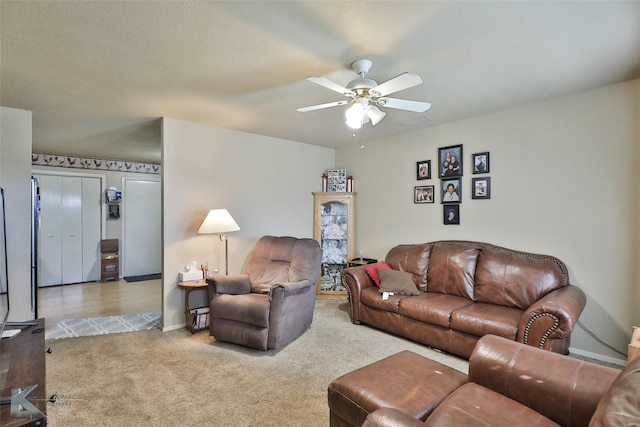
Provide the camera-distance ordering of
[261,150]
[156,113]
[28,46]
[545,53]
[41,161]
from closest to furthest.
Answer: [28,46] → [545,53] → [156,113] → [261,150] → [41,161]

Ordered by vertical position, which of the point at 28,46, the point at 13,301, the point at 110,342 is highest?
the point at 28,46

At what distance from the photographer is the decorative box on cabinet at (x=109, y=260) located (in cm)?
621

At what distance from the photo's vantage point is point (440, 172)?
3992mm

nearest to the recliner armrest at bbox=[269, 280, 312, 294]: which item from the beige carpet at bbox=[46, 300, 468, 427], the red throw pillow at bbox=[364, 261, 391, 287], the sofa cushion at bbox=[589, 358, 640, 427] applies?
the beige carpet at bbox=[46, 300, 468, 427]

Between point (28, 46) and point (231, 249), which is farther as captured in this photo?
point (231, 249)

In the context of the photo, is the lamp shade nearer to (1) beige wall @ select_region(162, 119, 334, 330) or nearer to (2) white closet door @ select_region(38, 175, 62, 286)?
(1) beige wall @ select_region(162, 119, 334, 330)

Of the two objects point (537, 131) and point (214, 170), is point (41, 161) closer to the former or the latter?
point (214, 170)

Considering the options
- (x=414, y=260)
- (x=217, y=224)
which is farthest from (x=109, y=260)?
(x=414, y=260)

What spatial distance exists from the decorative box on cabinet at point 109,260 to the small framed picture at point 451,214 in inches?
245

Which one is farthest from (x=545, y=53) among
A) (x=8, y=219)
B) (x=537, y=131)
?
(x=8, y=219)

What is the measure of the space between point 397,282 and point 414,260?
48cm

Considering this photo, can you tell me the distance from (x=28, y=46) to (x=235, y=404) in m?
2.79

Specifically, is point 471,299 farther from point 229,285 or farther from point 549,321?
point 229,285

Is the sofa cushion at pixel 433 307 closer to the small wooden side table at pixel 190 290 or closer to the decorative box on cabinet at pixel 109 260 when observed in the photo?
the small wooden side table at pixel 190 290
